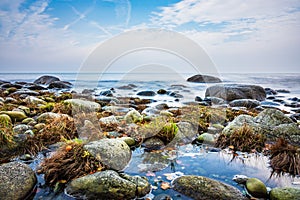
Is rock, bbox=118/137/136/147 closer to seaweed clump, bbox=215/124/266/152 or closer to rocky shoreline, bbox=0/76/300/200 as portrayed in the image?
rocky shoreline, bbox=0/76/300/200

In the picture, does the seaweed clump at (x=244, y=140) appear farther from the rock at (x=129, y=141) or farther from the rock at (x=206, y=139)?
the rock at (x=129, y=141)

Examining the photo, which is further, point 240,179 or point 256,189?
point 240,179

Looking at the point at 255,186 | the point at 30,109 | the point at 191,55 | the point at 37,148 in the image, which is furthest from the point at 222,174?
the point at 30,109

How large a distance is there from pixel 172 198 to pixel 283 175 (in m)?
2.12

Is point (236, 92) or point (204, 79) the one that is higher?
point (204, 79)

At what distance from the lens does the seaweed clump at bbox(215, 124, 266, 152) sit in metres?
4.75

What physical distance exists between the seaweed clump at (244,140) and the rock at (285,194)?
1.85m

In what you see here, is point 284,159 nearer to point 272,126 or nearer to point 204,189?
point 272,126

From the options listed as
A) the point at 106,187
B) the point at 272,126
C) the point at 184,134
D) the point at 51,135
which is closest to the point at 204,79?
the point at 272,126

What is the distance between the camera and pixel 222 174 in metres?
3.73

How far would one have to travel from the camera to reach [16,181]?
9.44ft

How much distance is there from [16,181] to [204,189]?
103 inches

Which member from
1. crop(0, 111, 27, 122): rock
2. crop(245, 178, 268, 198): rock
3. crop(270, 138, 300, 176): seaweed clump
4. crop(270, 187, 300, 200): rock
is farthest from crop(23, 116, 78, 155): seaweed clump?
crop(270, 138, 300, 176): seaweed clump

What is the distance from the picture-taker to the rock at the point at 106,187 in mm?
2895
